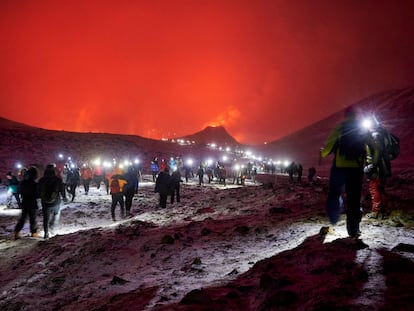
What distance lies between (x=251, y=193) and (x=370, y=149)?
920 cm

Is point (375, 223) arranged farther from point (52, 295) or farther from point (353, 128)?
point (52, 295)

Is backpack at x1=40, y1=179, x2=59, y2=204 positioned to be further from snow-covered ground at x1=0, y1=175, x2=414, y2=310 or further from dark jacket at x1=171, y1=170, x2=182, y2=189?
dark jacket at x1=171, y1=170, x2=182, y2=189

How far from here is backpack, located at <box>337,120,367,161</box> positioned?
541 centimetres

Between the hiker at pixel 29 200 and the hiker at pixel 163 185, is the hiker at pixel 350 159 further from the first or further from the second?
the hiker at pixel 163 185

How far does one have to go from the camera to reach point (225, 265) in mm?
5777

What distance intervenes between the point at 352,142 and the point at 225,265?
2820 millimetres

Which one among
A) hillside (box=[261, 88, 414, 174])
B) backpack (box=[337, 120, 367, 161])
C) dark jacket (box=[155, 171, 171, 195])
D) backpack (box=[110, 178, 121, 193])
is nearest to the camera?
backpack (box=[337, 120, 367, 161])

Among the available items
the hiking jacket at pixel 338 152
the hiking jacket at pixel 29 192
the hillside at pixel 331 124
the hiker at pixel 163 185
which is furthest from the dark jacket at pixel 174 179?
the hillside at pixel 331 124

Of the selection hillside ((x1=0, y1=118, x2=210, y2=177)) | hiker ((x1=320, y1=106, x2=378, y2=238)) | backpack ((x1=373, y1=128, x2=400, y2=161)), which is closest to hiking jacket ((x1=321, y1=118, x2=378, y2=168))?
hiker ((x1=320, y1=106, x2=378, y2=238))

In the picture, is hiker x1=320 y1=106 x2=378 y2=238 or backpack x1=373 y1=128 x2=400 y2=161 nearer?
hiker x1=320 y1=106 x2=378 y2=238

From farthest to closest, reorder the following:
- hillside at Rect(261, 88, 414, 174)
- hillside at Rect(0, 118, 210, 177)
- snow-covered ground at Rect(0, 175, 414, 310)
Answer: hillside at Rect(261, 88, 414, 174) → hillside at Rect(0, 118, 210, 177) → snow-covered ground at Rect(0, 175, 414, 310)

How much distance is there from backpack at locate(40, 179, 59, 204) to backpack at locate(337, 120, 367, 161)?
8.24 meters

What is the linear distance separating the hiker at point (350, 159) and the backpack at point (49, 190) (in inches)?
315

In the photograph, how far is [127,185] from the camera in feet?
44.9
